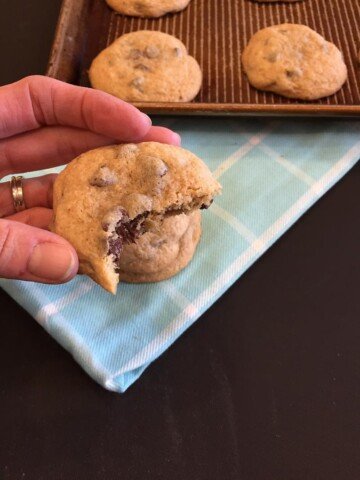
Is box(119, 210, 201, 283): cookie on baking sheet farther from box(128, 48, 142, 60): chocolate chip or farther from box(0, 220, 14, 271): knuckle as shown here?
box(128, 48, 142, 60): chocolate chip

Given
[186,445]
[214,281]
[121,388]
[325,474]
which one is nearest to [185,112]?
[214,281]

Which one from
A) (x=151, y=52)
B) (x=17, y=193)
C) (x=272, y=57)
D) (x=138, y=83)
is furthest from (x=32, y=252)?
(x=272, y=57)

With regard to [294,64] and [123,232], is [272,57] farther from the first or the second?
[123,232]

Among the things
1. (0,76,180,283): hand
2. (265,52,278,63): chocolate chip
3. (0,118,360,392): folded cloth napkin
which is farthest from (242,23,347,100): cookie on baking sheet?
(0,76,180,283): hand

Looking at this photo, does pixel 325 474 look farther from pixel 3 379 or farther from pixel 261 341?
pixel 3 379

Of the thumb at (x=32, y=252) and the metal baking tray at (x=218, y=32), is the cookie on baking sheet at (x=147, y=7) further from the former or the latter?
the thumb at (x=32, y=252)
